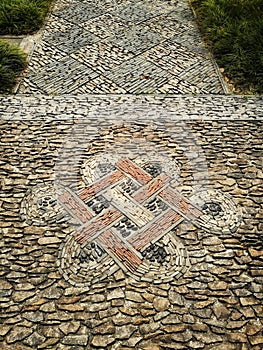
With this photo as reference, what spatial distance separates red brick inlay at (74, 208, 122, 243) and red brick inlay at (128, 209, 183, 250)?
0.97ft

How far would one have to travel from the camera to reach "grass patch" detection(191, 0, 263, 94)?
209 inches

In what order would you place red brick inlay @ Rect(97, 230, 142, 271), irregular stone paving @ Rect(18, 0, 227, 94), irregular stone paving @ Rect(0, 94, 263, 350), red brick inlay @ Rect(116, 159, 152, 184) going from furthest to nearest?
irregular stone paving @ Rect(18, 0, 227, 94)
red brick inlay @ Rect(116, 159, 152, 184)
red brick inlay @ Rect(97, 230, 142, 271)
irregular stone paving @ Rect(0, 94, 263, 350)

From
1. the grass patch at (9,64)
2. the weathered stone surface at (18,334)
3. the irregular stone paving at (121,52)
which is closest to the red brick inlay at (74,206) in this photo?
the weathered stone surface at (18,334)

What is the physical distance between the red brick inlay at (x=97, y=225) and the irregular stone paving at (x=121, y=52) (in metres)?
2.20

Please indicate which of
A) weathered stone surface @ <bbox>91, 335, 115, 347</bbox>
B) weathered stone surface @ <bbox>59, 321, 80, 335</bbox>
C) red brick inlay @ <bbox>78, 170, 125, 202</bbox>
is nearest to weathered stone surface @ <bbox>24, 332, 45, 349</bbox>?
weathered stone surface @ <bbox>59, 321, 80, 335</bbox>

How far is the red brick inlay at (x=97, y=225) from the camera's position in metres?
3.25

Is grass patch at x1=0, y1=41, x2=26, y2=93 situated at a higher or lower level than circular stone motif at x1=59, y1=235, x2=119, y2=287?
higher

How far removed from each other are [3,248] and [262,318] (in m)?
2.24

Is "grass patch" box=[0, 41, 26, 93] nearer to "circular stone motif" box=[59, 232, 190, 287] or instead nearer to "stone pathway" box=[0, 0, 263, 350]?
"stone pathway" box=[0, 0, 263, 350]

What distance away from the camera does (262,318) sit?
276 cm

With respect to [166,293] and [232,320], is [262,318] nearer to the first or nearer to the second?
[232,320]

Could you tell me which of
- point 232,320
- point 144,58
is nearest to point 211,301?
point 232,320

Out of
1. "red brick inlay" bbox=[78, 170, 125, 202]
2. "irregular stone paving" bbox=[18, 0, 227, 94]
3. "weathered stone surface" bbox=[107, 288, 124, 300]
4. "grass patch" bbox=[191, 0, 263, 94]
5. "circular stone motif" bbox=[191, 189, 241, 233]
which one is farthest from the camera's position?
"grass patch" bbox=[191, 0, 263, 94]

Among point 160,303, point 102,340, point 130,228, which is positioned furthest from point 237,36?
point 102,340
